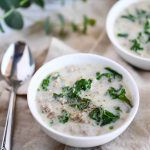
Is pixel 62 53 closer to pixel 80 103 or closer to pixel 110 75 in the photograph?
pixel 110 75

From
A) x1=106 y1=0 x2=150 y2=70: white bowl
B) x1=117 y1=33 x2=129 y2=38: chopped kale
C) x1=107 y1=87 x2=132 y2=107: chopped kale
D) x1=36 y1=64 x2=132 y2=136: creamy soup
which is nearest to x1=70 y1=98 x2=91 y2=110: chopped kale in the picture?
x1=36 y1=64 x2=132 y2=136: creamy soup

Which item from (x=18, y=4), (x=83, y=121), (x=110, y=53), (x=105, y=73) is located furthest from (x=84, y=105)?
(x=18, y=4)

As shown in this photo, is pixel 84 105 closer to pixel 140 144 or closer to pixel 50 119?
pixel 50 119

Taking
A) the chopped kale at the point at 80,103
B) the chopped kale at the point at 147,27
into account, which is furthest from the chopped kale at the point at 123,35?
the chopped kale at the point at 80,103

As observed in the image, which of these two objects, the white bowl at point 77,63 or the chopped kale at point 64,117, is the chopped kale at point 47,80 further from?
the chopped kale at point 64,117

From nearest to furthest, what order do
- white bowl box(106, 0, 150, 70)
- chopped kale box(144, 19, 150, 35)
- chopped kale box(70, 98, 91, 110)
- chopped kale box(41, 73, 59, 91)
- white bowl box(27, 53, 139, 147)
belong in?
white bowl box(27, 53, 139, 147)
chopped kale box(70, 98, 91, 110)
chopped kale box(41, 73, 59, 91)
white bowl box(106, 0, 150, 70)
chopped kale box(144, 19, 150, 35)

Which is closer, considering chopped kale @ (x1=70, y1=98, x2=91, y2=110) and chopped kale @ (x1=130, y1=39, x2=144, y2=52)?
chopped kale @ (x1=70, y1=98, x2=91, y2=110)

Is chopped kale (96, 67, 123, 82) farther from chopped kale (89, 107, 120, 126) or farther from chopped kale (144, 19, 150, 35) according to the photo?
chopped kale (144, 19, 150, 35)
